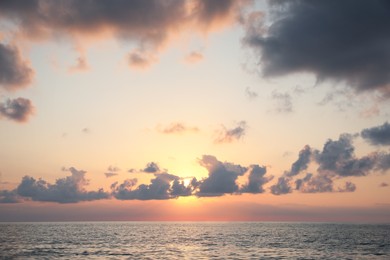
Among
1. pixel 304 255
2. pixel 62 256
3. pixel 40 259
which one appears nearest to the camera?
pixel 40 259

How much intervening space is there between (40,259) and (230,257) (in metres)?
36.8

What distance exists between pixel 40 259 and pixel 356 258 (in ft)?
205

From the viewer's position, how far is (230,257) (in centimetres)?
8062

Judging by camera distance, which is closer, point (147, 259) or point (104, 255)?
point (147, 259)

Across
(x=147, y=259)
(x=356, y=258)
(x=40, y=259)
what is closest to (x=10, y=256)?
(x=40, y=259)

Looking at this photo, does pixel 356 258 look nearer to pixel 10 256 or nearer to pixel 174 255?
pixel 174 255

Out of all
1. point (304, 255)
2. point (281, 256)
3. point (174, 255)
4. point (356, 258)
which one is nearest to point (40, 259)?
point (174, 255)

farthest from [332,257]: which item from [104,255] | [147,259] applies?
[104,255]

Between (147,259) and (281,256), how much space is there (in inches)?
1104

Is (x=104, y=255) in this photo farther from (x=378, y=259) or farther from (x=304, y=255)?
(x=378, y=259)

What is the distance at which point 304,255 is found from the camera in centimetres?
8581

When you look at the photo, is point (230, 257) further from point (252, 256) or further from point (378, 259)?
point (378, 259)

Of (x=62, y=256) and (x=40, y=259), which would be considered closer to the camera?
(x=40, y=259)

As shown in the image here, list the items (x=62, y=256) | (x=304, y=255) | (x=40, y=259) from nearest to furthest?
(x=40, y=259), (x=62, y=256), (x=304, y=255)
